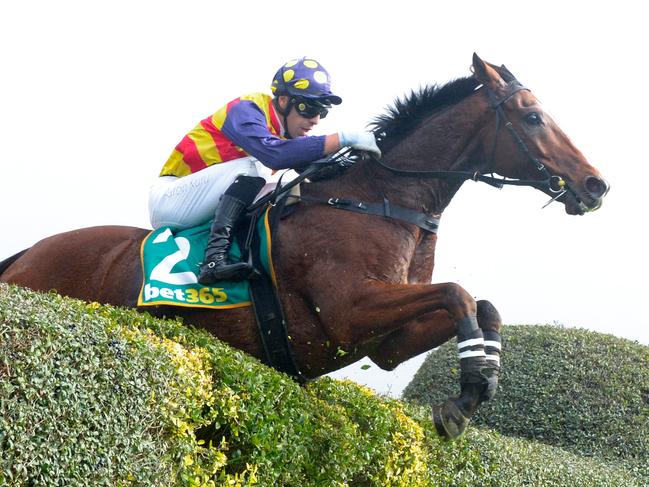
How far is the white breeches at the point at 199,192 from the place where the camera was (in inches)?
202

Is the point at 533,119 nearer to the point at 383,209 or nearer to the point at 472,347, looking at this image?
the point at 383,209

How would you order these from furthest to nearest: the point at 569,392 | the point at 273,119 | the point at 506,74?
the point at 569,392 < the point at 506,74 < the point at 273,119

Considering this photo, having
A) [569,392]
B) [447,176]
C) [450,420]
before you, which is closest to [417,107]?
[447,176]

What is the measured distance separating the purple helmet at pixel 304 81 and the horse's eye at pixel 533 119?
1.11 metres

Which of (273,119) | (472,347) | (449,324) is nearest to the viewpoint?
(472,347)

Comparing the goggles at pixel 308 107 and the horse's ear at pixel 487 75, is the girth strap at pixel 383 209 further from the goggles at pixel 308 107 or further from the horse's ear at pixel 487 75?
the horse's ear at pixel 487 75

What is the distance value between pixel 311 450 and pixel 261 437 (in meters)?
0.47

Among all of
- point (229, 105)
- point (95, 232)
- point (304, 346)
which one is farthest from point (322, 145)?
point (95, 232)

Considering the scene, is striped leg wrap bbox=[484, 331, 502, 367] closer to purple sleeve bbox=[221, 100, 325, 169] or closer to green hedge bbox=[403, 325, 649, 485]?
purple sleeve bbox=[221, 100, 325, 169]

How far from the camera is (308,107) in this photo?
5.25m

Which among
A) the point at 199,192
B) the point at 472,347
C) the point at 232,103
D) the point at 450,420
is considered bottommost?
the point at 450,420

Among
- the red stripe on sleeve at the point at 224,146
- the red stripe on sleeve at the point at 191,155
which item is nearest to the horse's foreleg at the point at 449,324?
the red stripe on sleeve at the point at 224,146

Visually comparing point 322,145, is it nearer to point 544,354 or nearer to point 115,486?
point 115,486

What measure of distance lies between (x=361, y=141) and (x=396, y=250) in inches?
27.8
